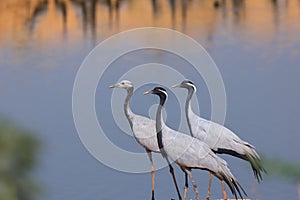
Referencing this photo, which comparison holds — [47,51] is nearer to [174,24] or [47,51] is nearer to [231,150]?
[174,24]

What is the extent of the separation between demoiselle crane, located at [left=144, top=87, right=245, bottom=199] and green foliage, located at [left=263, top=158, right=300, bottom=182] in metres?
2.25

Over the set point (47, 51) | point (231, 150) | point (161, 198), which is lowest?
point (161, 198)

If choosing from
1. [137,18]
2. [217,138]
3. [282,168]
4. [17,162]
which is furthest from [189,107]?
[137,18]

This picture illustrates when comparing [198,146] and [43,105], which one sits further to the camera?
[43,105]

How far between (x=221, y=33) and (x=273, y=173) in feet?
26.4

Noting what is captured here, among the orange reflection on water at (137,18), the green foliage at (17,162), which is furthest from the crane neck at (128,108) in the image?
the orange reflection on water at (137,18)

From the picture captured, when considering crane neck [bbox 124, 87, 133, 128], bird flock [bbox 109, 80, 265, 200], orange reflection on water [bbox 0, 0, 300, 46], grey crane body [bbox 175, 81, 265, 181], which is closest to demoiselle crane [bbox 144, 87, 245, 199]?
bird flock [bbox 109, 80, 265, 200]

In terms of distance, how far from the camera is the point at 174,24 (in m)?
9.52

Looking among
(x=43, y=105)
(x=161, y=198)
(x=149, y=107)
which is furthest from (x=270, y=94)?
(x=161, y=198)

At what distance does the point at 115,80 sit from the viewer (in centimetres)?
627

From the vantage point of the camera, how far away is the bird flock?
326cm

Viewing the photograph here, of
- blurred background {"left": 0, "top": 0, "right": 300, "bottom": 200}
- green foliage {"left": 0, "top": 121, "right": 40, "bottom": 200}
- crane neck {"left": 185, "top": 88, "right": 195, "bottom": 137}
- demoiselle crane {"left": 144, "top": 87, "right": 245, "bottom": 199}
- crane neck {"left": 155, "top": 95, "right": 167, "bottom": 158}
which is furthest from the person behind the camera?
crane neck {"left": 185, "top": 88, "right": 195, "bottom": 137}

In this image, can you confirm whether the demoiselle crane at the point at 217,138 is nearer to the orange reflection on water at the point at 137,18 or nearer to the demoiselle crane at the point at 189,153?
the demoiselle crane at the point at 189,153

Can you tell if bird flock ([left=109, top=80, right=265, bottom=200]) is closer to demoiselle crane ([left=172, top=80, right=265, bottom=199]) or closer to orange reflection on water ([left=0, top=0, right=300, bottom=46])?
demoiselle crane ([left=172, top=80, right=265, bottom=199])
